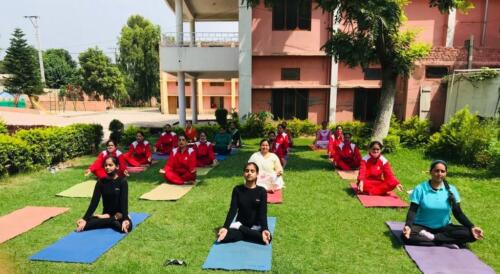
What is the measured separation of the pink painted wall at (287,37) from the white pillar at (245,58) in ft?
1.68

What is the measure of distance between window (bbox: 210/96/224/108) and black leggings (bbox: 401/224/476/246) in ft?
118

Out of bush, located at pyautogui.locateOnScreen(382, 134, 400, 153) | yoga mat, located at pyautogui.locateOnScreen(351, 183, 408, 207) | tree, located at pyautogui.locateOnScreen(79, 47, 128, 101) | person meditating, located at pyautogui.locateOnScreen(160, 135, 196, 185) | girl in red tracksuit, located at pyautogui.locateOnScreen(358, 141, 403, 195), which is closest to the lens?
yoga mat, located at pyautogui.locateOnScreen(351, 183, 408, 207)

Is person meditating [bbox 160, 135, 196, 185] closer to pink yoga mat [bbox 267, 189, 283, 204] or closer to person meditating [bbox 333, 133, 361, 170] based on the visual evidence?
pink yoga mat [bbox 267, 189, 283, 204]

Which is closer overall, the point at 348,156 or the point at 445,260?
the point at 445,260

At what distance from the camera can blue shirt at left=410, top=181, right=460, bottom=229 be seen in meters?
4.82

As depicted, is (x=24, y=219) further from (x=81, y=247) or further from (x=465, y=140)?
(x=465, y=140)

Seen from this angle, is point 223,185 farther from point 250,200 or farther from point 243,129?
point 243,129

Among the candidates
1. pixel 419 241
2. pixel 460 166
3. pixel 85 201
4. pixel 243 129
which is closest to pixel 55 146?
pixel 85 201

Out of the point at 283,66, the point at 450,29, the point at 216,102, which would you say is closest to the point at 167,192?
the point at 283,66

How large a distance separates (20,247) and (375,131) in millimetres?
10503

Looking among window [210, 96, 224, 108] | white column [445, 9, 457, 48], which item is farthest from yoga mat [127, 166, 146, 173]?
window [210, 96, 224, 108]

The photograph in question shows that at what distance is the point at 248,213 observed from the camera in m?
4.98

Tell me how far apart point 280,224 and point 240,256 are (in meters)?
1.45

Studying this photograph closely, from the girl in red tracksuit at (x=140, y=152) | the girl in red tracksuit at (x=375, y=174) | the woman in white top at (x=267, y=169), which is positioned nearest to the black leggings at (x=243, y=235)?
the woman in white top at (x=267, y=169)
